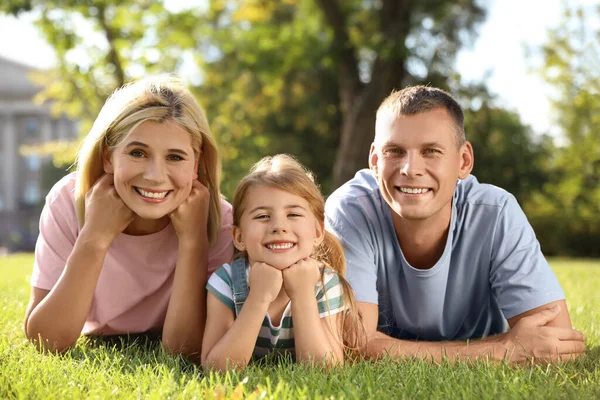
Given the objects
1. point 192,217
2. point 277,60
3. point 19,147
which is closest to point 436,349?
point 192,217

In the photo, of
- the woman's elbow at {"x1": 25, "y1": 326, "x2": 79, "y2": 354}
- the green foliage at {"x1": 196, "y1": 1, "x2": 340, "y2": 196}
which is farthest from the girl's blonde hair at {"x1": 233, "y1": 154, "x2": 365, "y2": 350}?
the green foliage at {"x1": 196, "y1": 1, "x2": 340, "y2": 196}

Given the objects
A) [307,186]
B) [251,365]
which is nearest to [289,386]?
[251,365]

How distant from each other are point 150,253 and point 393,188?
1536 mm

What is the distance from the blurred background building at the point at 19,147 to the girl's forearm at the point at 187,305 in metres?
58.2

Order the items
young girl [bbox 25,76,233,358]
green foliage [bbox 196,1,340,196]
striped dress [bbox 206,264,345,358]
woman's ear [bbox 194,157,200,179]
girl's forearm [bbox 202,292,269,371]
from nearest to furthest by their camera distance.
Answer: girl's forearm [bbox 202,292,269,371]
striped dress [bbox 206,264,345,358]
young girl [bbox 25,76,233,358]
woman's ear [bbox 194,157,200,179]
green foliage [bbox 196,1,340,196]

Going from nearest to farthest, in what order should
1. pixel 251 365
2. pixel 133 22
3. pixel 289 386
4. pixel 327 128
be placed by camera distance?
pixel 289 386 < pixel 251 365 < pixel 133 22 < pixel 327 128

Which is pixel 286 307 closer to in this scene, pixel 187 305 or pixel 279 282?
pixel 279 282

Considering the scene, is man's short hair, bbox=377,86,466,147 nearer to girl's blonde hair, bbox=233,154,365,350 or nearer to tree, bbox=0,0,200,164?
girl's blonde hair, bbox=233,154,365,350

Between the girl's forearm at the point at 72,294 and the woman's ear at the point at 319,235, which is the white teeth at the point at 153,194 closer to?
the girl's forearm at the point at 72,294

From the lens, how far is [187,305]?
3.68 metres

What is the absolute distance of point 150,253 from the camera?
4074 millimetres

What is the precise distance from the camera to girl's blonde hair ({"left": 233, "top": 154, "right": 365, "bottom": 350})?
352cm

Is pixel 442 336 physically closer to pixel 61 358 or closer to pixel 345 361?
pixel 345 361

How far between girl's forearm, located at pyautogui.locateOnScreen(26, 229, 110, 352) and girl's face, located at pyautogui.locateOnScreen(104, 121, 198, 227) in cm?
33
